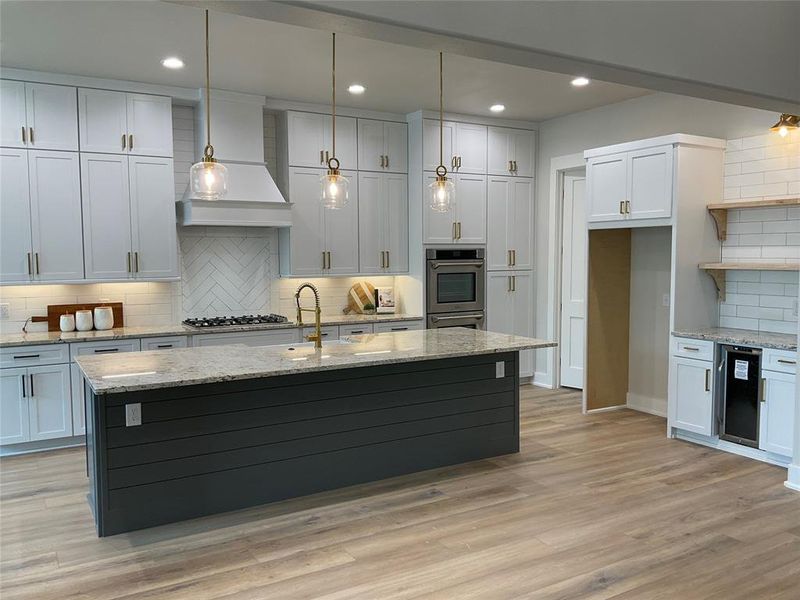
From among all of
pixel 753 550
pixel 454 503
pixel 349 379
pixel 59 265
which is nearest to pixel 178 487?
pixel 349 379

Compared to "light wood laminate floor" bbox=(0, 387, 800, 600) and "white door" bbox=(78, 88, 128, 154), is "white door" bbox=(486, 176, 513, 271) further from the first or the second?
"white door" bbox=(78, 88, 128, 154)

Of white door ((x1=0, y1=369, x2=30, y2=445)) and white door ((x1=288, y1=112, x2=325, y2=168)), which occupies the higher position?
white door ((x1=288, y1=112, x2=325, y2=168))

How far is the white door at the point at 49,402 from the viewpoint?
482 cm

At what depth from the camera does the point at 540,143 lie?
716 centimetres

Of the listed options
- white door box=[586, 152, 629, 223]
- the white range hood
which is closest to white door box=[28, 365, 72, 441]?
the white range hood

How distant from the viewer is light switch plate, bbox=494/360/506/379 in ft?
15.4

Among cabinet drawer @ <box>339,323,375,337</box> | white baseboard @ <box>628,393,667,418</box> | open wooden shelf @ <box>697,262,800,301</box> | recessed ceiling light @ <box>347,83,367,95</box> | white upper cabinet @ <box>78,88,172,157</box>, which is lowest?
white baseboard @ <box>628,393,667,418</box>

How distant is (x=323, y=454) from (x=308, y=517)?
1.43ft

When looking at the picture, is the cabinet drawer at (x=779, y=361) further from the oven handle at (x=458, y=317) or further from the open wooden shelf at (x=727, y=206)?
the oven handle at (x=458, y=317)

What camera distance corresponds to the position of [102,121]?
5.17 m

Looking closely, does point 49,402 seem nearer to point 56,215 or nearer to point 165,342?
point 165,342

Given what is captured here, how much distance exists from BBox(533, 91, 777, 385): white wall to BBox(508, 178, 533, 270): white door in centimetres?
10

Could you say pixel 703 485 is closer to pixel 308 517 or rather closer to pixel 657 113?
pixel 308 517

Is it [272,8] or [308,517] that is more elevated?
[272,8]
